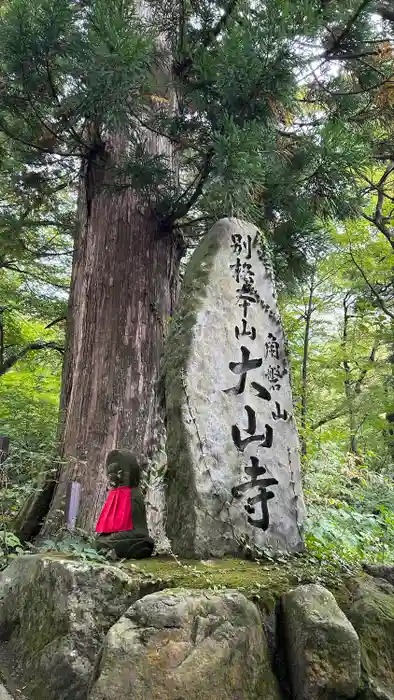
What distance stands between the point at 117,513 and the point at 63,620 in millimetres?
876

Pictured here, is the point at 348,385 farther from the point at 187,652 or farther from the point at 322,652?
the point at 187,652

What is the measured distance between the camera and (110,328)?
15.1 ft

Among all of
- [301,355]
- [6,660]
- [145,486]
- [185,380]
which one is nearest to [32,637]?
[6,660]

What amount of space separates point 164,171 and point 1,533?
3.06 m

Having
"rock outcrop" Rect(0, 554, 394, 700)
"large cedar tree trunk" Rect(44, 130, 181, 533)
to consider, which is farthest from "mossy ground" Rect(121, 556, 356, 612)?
"large cedar tree trunk" Rect(44, 130, 181, 533)

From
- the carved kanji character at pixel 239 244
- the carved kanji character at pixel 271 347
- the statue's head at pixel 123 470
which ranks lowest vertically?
the statue's head at pixel 123 470

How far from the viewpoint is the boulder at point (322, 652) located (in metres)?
1.98

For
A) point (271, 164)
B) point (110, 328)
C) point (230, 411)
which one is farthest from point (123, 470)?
point (271, 164)

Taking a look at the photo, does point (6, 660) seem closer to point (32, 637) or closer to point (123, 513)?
point (32, 637)

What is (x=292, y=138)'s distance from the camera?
5.00m

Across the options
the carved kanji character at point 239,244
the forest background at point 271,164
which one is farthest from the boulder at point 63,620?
the carved kanji character at point 239,244

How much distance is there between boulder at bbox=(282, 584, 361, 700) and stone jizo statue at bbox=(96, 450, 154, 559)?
1076 millimetres

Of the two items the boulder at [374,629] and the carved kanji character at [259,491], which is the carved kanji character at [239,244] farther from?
the boulder at [374,629]

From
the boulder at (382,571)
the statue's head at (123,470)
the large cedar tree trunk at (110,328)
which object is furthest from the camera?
the large cedar tree trunk at (110,328)
